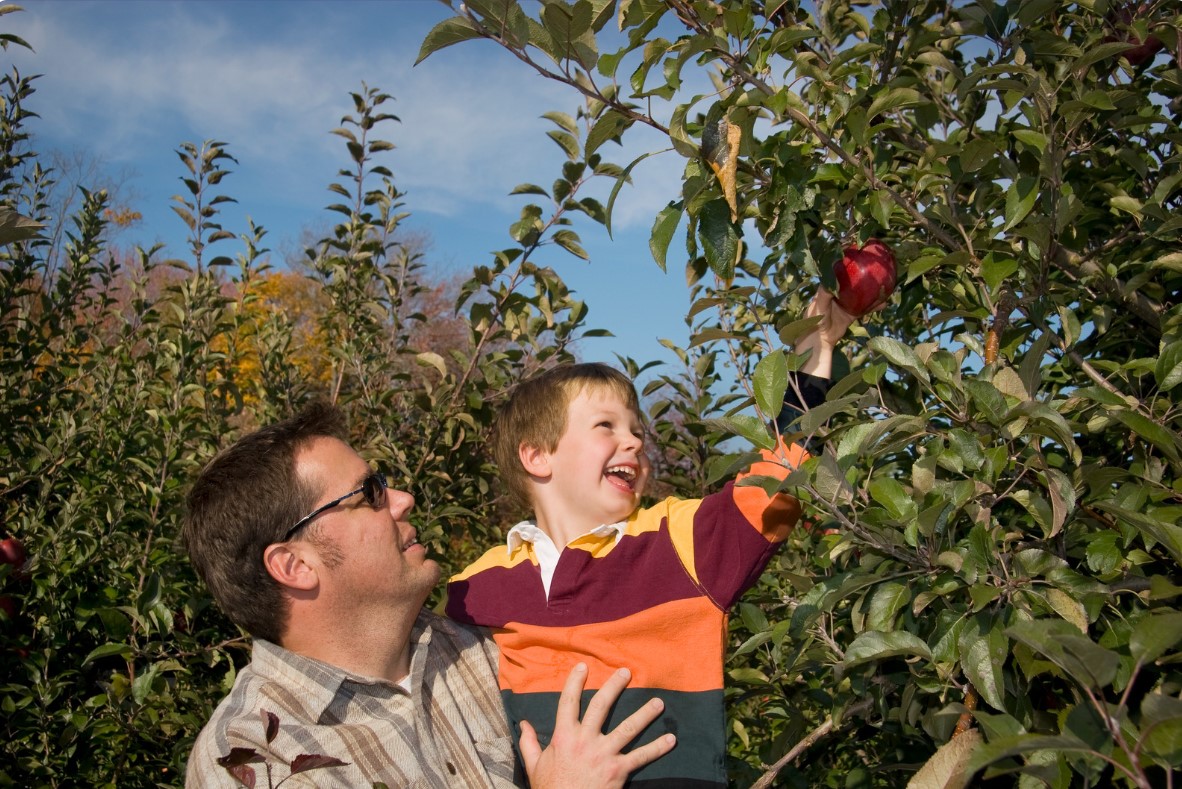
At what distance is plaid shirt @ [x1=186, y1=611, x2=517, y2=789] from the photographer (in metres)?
1.54

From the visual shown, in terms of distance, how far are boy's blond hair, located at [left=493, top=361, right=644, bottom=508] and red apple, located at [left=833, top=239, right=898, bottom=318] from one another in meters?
0.55

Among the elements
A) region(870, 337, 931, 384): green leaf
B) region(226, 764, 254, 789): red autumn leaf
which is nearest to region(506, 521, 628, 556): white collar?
region(870, 337, 931, 384): green leaf

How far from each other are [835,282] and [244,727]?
1258 millimetres

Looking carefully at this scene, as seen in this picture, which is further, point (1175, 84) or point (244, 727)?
point (1175, 84)

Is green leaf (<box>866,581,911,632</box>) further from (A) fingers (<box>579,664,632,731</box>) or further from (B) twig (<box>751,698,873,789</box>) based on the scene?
(A) fingers (<box>579,664,632,731</box>)

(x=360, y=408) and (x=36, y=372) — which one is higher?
(x=36, y=372)

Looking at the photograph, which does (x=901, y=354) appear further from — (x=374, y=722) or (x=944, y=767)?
(x=374, y=722)

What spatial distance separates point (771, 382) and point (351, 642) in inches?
40.1

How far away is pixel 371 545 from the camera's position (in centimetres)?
182

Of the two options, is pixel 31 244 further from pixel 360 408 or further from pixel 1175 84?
pixel 1175 84

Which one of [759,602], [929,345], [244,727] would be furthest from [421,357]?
[929,345]

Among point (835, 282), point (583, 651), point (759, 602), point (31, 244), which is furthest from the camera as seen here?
point (31, 244)

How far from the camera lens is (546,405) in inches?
79.7

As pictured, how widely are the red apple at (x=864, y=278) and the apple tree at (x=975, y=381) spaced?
4 cm
